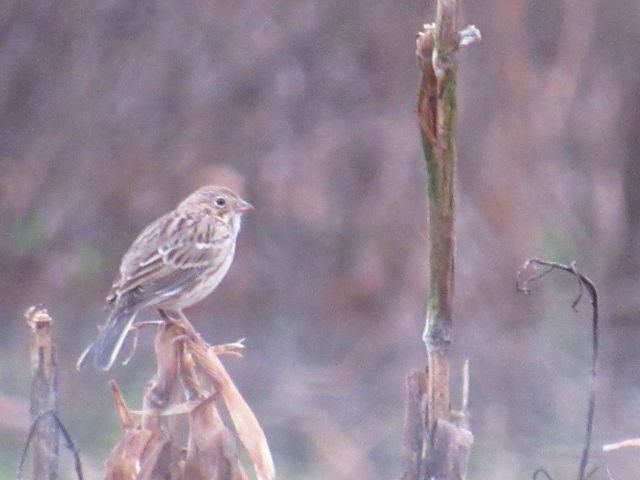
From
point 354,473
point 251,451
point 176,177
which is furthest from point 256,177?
point 251,451

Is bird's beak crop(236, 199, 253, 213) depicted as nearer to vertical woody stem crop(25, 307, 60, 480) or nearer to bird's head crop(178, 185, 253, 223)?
bird's head crop(178, 185, 253, 223)

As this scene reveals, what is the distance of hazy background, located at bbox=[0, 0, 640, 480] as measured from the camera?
956cm

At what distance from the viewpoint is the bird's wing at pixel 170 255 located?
16.7 ft

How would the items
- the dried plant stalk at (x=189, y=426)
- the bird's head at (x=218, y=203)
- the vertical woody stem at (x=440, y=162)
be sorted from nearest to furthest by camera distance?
the vertical woody stem at (x=440, y=162)
the dried plant stalk at (x=189, y=426)
the bird's head at (x=218, y=203)

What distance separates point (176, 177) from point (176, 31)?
84cm

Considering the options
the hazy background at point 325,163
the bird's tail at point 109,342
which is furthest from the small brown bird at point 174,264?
the hazy background at point 325,163

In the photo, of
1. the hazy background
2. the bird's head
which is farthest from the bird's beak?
the hazy background

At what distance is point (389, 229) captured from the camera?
9758 millimetres

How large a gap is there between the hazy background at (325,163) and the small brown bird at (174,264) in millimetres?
3478

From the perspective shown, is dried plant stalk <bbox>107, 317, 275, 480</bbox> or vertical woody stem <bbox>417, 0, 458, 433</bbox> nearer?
vertical woody stem <bbox>417, 0, 458, 433</bbox>

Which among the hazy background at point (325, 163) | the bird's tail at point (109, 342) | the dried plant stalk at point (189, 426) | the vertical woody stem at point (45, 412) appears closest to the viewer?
the vertical woody stem at point (45, 412)

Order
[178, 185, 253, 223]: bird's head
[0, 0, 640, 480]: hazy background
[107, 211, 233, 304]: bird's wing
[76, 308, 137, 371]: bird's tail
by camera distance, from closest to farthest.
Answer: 1. [76, 308, 137, 371]: bird's tail
2. [107, 211, 233, 304]: bird's wing
3. [178, 185, 253, 223]: bird's head
4. [0, 0, 640, 480]: hazy background

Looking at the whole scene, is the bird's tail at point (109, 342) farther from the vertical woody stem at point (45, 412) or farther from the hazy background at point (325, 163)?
the hazy background at point (325, 163)

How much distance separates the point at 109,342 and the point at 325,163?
200 inches
